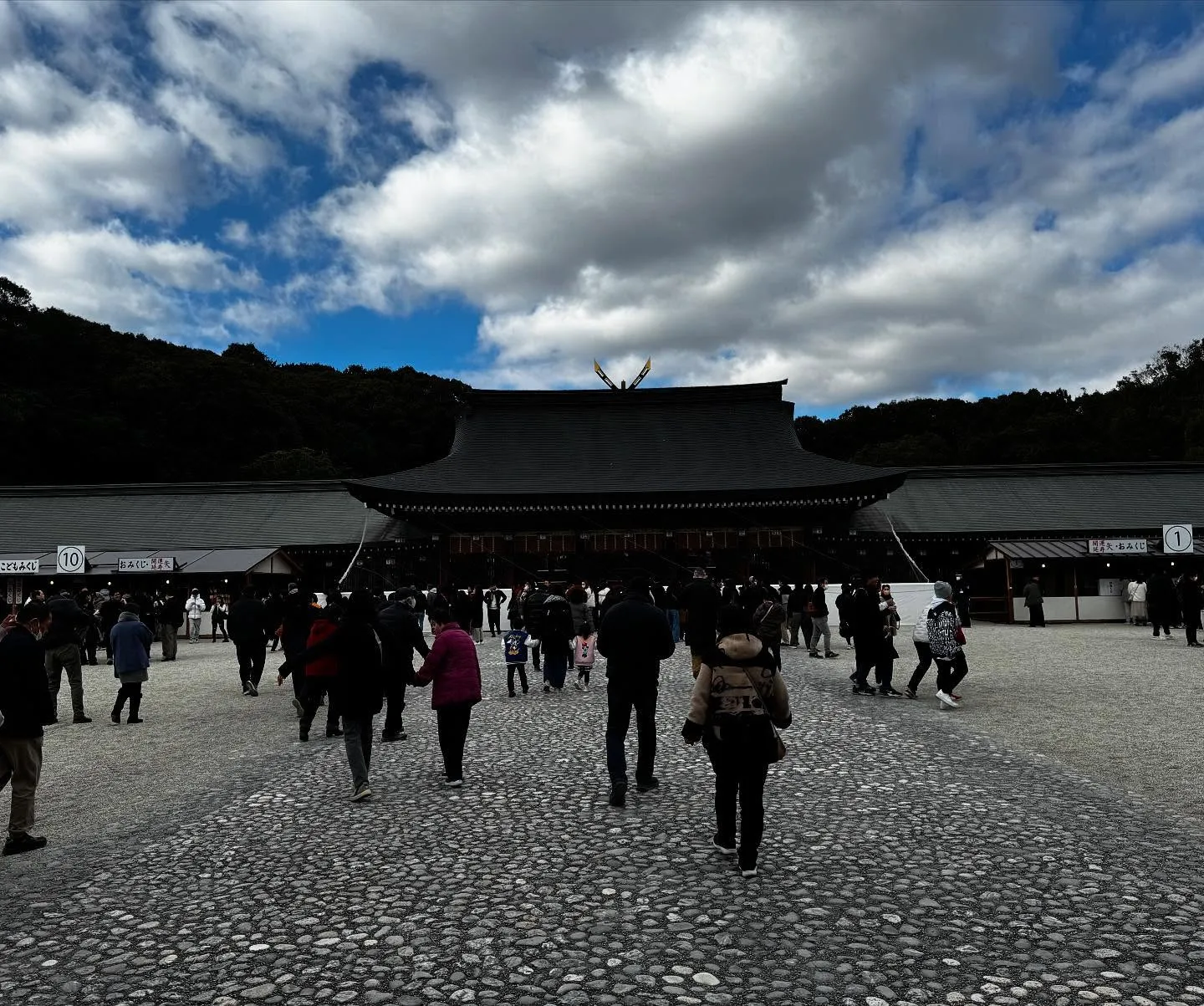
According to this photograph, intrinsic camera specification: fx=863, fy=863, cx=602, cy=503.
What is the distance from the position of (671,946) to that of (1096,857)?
119 inches

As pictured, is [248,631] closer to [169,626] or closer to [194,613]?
[169,626]

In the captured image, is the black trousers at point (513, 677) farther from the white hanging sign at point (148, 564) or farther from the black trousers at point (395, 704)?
the white hanging sign at point (148, 564)

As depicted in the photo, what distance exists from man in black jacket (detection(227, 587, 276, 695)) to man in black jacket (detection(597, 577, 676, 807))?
8.06 metres

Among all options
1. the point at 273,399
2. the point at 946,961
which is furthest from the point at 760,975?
the point at 273,399

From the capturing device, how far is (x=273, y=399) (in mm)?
61469

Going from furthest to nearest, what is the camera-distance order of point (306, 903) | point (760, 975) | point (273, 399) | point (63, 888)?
point (273, 399) < point (63, 888) < point (306, 903) < point (760, 975)

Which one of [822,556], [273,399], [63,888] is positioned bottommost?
[63,888]

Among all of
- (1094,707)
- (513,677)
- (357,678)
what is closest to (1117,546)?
(1094,707)

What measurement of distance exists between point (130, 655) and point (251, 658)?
Answer: 256 cm

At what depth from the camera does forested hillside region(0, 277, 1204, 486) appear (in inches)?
2094

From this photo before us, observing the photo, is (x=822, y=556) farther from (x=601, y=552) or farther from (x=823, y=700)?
(x=823, y=700)

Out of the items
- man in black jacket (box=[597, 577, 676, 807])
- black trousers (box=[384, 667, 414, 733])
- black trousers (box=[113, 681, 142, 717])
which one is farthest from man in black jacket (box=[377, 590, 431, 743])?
black trousers (box=[113, 681, 142, 717])

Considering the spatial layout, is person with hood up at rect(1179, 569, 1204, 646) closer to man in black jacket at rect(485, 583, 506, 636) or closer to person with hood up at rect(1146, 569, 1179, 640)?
person with hood up at rect(1146, 569, 1179, 640)

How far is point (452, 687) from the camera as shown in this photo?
7.32m
